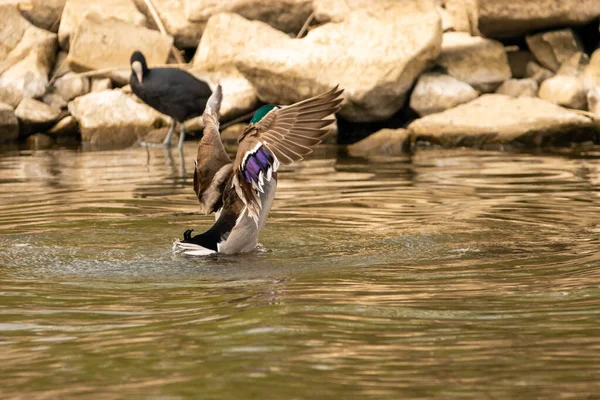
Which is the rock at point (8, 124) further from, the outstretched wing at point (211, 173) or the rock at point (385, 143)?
the outstretched wing at point (211, 173)

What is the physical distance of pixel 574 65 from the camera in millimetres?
17406

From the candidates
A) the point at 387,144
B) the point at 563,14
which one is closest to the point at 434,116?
the point at 387,144

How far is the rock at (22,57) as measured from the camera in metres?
19.6

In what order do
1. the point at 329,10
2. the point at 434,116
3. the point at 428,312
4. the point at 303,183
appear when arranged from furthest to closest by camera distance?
the point at 329,10
the point at 434,116
the point at 303,183
the point at 428,312

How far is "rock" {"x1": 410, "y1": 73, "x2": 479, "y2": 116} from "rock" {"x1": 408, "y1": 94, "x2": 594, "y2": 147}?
0.65 metres

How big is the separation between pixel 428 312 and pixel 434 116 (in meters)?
11.5

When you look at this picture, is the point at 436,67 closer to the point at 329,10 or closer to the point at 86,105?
the point at 329,10

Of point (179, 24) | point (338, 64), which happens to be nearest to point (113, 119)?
point (179, 24)

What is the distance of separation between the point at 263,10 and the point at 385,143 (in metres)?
4.63

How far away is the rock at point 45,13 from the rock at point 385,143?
7.93m

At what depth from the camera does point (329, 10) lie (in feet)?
61.2

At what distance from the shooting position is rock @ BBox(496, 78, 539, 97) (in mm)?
17250

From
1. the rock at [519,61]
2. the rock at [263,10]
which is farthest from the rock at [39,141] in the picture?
the rock at [519,61]

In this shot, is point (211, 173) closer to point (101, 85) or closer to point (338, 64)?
point (338, 64)
